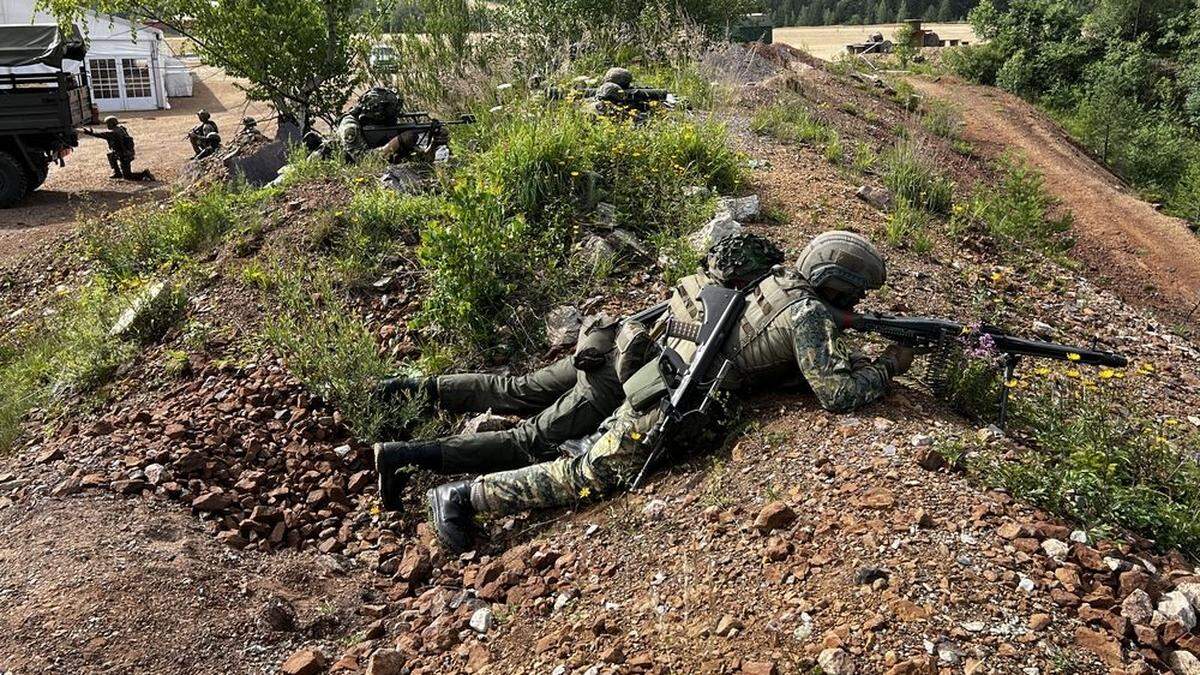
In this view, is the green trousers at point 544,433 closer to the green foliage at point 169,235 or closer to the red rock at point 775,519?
the red rock at point 775,519

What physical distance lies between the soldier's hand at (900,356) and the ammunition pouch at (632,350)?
3.38 ft

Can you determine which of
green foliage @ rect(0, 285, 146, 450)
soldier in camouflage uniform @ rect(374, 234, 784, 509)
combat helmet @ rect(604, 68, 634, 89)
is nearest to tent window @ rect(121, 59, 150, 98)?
combat helmet @ rect(604, 68, 634, 89)

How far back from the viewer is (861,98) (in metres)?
14.7

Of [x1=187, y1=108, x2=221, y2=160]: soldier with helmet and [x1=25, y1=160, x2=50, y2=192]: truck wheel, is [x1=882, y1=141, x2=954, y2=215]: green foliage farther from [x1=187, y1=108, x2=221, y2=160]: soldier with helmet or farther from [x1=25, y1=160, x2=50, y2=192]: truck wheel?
[x1=25, y1=160, x2=50, y2=192]: truck wheel

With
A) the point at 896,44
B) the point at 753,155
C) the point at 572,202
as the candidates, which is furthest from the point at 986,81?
the point at 572,202

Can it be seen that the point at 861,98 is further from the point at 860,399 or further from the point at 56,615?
the point at 56,615

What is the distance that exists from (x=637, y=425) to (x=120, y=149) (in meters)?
12.3

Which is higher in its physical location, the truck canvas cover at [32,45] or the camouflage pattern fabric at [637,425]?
the truck canvas cover at [32,45]

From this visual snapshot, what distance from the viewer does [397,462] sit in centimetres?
413

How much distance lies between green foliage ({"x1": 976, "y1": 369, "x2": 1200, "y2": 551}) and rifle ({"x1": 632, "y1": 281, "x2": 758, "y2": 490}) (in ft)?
3.69

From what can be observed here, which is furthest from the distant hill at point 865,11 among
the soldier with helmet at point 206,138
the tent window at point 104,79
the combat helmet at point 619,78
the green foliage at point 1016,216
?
the combat helmet at point 619,78

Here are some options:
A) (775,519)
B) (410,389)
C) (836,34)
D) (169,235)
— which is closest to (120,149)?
(169,235)

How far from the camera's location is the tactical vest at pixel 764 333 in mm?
3885

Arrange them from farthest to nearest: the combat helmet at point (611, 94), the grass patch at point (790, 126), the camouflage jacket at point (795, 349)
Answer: the grass patch at point (790, 126), the combat helmet at point (611, 94), the camouflage jacket at point (795, 349)
